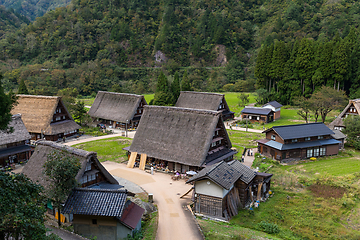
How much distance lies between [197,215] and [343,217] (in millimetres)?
11220

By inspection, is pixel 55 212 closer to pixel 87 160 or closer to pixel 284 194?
pixel 87 160

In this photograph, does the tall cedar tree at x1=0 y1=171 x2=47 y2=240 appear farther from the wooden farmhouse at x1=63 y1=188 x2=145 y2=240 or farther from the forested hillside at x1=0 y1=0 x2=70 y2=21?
the forested hillside at x1=0 y1=0 x2=70 y2=21

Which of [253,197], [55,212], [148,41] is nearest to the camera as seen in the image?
[55,212]

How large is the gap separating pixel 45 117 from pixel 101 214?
98.8 ft

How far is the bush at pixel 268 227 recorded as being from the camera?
19141mm

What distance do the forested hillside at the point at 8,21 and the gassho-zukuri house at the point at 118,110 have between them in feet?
274

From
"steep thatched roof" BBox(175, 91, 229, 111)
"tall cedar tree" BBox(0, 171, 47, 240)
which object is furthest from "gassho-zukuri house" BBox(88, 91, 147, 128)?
"tall cedar tree" BBox(0, 171, 47, 240)

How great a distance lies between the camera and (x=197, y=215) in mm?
21406

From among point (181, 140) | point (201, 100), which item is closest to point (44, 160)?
point (181, 140)

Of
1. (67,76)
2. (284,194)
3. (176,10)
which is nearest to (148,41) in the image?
(176,10)

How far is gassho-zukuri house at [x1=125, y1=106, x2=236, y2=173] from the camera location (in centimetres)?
2883

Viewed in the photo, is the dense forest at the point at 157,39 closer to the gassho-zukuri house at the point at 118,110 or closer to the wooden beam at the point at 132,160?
the gassho-zukuri house at the point at 118,110

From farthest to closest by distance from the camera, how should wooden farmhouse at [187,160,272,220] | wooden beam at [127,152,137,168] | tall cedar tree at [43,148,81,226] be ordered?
wooden beam at [127,152,137,168], wooden farmhouse at [187,160,272,220], tall cedar tree at [43,148,81,226]

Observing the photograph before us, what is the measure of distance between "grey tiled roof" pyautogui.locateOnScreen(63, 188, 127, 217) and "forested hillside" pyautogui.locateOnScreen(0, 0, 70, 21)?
590 ft
